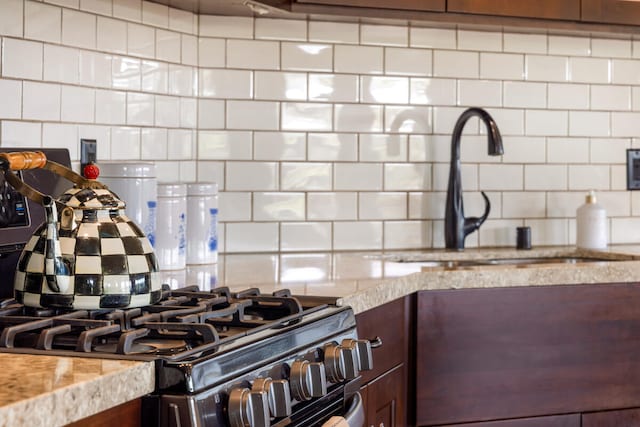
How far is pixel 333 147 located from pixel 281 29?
1.23 ft

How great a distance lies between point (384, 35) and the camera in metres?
2.86

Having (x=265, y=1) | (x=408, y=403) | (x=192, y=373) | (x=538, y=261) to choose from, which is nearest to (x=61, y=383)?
(x=192, y=373)

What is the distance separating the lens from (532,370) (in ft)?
7.68

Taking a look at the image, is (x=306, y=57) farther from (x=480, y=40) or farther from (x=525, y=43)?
(x=525, y=43)

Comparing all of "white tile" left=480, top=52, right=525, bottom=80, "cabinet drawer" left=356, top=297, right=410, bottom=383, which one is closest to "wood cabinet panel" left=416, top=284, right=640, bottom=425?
"cabinet drawer" left=356, top=297, right=410, bottom=383

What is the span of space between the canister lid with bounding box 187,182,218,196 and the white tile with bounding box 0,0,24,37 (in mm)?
577

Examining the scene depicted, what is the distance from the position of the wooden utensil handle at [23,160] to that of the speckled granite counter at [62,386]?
33 centimetres

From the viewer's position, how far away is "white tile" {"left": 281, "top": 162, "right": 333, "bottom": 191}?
9.21 ft

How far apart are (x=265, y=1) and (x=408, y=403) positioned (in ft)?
3.55

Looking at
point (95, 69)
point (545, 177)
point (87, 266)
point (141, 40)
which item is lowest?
point (87, 266)

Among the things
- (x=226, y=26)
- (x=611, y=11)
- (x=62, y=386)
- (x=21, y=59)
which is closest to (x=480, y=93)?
(x=611, y=11)

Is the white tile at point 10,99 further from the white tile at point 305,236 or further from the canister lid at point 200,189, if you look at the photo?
the white tile at point 305,236

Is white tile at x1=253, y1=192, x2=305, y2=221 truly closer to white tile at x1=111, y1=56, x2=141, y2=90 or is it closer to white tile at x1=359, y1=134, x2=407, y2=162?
white tile at x1=359, y1=134, x2=407, y2=162

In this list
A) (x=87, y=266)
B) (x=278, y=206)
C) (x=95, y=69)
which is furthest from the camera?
(x=278, y=206)
